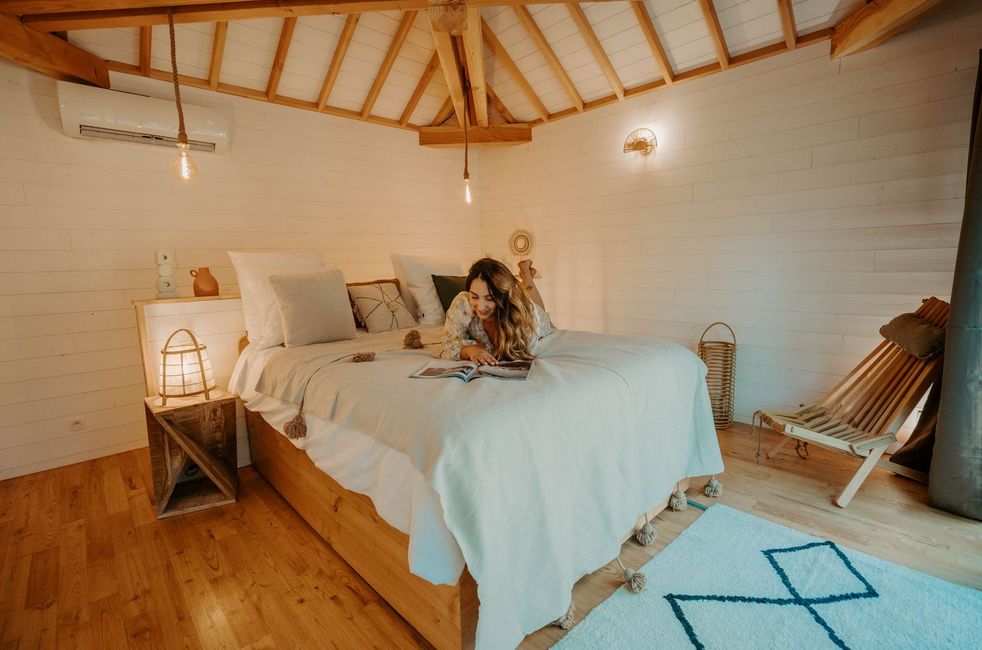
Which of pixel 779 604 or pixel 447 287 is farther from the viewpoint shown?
pixel 447 287

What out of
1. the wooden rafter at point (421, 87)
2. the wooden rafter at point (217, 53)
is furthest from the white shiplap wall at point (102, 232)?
the wooden rafter at point (421, 87)

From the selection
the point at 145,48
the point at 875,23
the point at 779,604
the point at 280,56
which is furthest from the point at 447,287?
the point at 875,23

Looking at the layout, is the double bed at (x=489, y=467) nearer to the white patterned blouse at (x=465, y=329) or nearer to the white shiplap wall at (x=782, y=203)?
the white patterned blouse at (x=465, y=329)

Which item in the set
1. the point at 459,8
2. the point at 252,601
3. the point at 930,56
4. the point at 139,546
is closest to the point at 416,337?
the point at 252,601

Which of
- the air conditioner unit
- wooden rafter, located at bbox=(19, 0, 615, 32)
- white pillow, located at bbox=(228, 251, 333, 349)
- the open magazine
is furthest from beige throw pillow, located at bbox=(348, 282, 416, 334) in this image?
wooden rafter, located at bbox=(19, 0, 615, 32)

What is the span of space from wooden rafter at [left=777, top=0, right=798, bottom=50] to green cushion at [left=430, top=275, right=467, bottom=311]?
260 centimetres

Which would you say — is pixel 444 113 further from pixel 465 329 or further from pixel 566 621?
pixel 566 621

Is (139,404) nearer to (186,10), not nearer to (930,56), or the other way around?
A: (186,10)

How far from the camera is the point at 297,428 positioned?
6.43 ft

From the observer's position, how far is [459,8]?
8.20ft

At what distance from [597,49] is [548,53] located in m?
0.41

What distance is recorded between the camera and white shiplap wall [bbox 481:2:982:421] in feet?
8.43

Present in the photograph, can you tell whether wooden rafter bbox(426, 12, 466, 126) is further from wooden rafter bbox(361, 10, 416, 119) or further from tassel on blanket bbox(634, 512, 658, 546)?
tassel on blanket bbox(634, 512, 658, 546)

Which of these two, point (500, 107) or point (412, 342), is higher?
point (500, 107)
